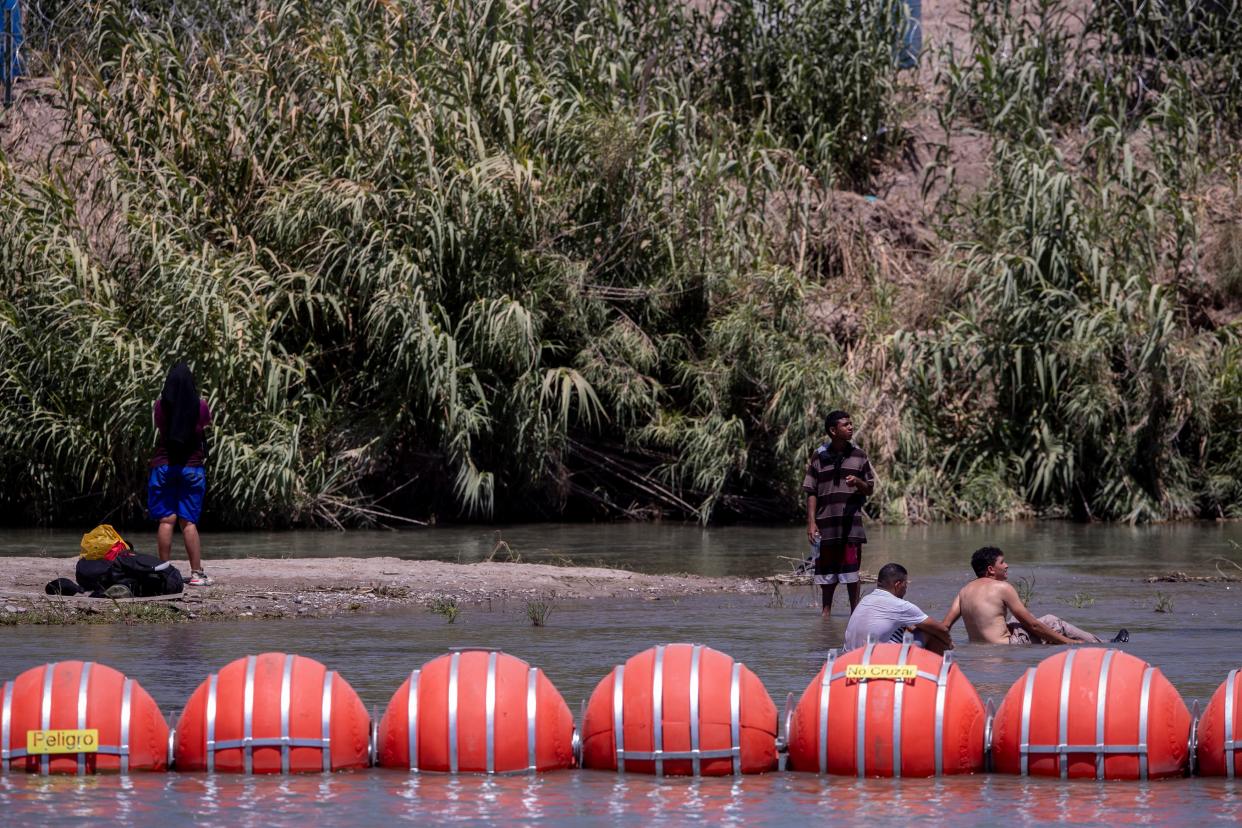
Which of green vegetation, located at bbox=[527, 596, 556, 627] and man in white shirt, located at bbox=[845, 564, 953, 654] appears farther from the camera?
green vegetation, located at bbox=[527, 596, 556, 627]

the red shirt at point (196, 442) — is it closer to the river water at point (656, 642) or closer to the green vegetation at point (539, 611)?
the river water at point (656, 642)

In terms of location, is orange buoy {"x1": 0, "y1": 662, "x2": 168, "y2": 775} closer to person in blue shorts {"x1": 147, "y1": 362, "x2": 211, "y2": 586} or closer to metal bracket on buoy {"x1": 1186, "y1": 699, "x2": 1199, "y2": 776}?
metal bracket on buoy {"x1": 1186, "y1": 699, "x2": 1199, "y2": 776}

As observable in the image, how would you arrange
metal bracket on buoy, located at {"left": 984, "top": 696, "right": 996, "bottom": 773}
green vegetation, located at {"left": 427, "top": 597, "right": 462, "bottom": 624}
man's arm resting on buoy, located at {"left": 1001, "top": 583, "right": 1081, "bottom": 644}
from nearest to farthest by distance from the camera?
metal bracket on buoy, located at {"left": 984, "top": 696, "right": 996, "bottom": 773}, man's arm resting on buoy, located at {"left": 1001, "top": 583, "right": 1081, "bottom": 644}, green vegetation, located at {"left": 427, "top": 597, "right": 462, "bottom": 624}

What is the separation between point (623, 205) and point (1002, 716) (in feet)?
41.5

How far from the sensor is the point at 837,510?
12.2 m

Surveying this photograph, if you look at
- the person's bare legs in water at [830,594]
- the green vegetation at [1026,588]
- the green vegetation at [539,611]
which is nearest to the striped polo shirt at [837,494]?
the person's bare legs in water at [830,594]

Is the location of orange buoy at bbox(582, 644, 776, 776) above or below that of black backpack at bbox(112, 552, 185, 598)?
below

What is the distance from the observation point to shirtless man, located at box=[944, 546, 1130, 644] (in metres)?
10.5

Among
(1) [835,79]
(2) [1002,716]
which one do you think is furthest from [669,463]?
(2) [1002,716]

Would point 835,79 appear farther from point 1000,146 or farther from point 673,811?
point 673,811

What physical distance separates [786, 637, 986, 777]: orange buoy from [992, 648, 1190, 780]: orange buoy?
25 cm

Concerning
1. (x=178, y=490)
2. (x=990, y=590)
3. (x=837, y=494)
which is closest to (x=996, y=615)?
(x=990, y=590)

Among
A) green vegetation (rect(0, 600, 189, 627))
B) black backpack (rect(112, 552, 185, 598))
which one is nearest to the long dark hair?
black backpack (rect(112, 552, 185, 598))

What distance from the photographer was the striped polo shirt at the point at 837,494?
12.2m
